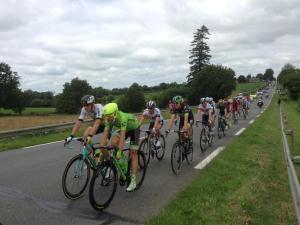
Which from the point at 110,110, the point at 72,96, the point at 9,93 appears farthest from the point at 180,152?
Answer: the point at 72,96

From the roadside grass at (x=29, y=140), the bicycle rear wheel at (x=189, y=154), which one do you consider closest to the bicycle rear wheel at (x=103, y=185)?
the bicycle rear wheel at (x=189, y=154)

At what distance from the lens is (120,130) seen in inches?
311

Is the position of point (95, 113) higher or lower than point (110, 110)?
lower

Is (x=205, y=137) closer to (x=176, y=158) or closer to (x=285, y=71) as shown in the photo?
(x=176, y=158)

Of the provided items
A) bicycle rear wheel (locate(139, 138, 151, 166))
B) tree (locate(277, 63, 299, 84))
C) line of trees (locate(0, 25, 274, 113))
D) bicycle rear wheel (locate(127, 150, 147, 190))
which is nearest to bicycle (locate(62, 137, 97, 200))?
bicycle rear wheel (locate(127, 150, 147, 190))

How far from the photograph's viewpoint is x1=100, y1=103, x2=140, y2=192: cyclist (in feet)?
24.7

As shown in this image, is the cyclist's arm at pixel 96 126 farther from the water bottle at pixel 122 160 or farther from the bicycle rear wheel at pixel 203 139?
the bicycle rear wheel at pixel 203 139

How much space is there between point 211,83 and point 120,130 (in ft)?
289

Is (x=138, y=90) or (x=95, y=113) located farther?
(x=138, y=90)

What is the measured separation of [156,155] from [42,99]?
99028 mm

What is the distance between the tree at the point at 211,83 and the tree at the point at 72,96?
24.4m

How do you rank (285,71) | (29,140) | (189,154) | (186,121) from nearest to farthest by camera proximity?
1. (189,154)
2. (186,121)
3. (29,140)
4. (285,71)

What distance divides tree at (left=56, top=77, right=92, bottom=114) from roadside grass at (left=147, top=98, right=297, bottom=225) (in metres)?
78.8

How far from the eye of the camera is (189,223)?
20.8ft
